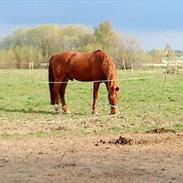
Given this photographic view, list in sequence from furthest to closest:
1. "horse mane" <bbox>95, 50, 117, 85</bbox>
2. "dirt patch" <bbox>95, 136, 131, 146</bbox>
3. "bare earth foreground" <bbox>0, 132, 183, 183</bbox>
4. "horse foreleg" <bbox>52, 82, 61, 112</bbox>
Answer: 1. "horse foreleg" <bbox>52, 82, 61, 112</bbox>
2. "horse mane" <bbox>95, 50, 117, 85</bbox>
3. "dirt patch" <bbox>95, 136, 131, 146</bbox>
4. "bare earth foreground" <bbox>0, 132, 183, 183</bbox>

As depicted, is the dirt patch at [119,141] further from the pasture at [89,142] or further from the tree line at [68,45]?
the tree line at [68,45]

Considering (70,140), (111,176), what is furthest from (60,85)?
(111,176)

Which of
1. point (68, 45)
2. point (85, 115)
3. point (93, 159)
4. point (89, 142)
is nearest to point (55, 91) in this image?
point (85, 115)

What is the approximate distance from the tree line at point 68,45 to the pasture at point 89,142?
94.3 ft

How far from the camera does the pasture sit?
652cm

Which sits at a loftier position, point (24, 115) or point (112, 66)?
point (112, 66)

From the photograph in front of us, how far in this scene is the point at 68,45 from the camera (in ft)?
183

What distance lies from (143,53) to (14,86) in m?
27.3

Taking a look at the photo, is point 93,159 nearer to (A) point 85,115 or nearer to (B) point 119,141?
(B) point 119,141

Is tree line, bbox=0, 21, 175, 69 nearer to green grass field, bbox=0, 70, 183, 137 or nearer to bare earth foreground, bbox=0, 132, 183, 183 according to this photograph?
green grass field, bbox=0, 70, 183, 137

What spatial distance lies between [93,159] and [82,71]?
7.16 meters

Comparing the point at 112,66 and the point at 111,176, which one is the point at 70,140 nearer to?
the point at 111,176

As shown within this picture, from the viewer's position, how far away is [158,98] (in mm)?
17375

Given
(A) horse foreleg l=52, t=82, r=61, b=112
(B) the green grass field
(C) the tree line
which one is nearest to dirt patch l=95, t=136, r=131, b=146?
(B) the green grass field
